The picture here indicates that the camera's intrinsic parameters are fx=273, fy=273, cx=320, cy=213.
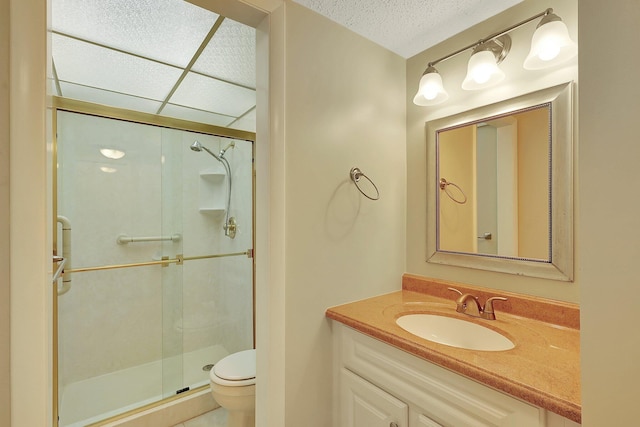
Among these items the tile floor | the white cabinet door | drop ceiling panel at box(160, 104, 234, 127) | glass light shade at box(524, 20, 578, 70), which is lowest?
the tile floor

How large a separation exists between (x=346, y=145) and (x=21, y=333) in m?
1.29

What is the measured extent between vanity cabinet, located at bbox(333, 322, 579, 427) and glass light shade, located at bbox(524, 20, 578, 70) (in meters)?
1.19

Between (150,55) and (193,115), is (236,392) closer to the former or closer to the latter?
(150,55)

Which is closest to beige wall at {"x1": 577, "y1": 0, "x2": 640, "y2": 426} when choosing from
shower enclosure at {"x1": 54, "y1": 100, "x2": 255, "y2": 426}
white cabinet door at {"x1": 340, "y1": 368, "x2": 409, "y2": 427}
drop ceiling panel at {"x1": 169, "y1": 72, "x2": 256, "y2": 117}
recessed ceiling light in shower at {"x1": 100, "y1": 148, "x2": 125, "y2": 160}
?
white cabinet door at {"x1": 340, "y1": 368, "x2": 409, "y2": 427}

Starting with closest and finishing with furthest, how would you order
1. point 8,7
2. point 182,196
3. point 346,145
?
point 8,7
point 346,145
point 182,196

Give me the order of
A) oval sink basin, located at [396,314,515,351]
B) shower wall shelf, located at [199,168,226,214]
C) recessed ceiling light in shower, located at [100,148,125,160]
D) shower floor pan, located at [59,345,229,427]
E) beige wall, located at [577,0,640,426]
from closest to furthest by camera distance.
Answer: beige wall, located at [577,0,640,426] → oval sink basin, located at [396,314,515,351] → shower floor pan, located at [59,345,229,427] → recessed ceiling light in shower, located at [100,148,125,160] → shower wall shelf, located at [199,168,226,214]

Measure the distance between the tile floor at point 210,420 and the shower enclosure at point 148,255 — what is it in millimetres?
203

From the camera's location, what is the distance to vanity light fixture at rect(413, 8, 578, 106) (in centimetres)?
101

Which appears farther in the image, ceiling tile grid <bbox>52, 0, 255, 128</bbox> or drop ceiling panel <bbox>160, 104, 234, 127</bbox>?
drop ceiling panel <bbox>160, 104, 234, 127</bbox>

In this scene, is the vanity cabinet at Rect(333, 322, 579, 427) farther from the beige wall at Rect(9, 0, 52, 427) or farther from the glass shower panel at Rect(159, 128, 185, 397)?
the glass shower panel at Rect(159, 128, 185, 397)

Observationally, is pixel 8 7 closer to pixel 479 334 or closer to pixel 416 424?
pixel 416 424

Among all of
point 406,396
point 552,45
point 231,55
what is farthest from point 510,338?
point 231,55

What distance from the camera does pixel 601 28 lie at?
0.49m

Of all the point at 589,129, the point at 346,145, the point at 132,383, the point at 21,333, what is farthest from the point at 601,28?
the point at 132,383
